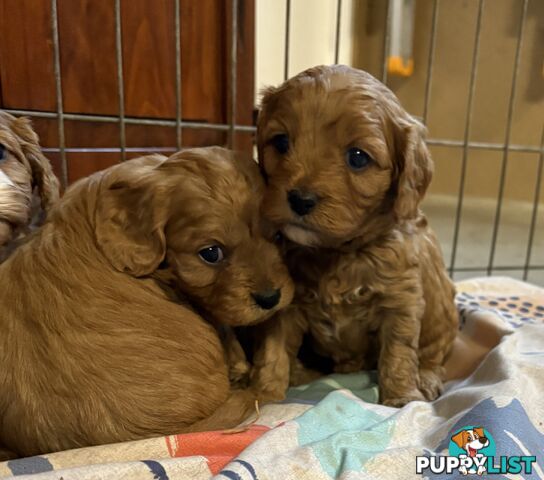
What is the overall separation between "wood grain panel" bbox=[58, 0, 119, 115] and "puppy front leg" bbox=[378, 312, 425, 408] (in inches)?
60.0

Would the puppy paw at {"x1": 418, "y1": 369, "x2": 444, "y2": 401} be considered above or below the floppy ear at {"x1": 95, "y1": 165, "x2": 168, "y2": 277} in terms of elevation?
below

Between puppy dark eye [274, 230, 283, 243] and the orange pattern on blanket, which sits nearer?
the orange pattern on blanket

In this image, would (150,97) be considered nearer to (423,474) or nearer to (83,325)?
(83,325)

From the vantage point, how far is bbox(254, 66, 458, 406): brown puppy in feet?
5.12

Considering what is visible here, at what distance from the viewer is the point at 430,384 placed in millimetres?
1949

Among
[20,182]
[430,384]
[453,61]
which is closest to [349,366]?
[430,384]

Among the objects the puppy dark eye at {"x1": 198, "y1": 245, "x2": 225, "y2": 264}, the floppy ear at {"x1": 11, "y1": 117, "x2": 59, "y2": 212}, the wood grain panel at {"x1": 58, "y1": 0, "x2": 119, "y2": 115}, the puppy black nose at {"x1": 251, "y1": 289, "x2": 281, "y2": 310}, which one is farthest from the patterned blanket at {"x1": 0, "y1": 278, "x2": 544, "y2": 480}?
the wood grain panel at {"x1": 58, "y1": 0, "x2": 119, "y2": 115}

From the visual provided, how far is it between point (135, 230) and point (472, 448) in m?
1.02

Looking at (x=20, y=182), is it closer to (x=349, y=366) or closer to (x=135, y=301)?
(x=135, y=301)

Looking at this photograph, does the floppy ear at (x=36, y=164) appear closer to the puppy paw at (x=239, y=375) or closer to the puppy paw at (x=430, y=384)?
the puppy paw at (x=239, y=375)

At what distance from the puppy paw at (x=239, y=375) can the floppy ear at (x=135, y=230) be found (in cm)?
48

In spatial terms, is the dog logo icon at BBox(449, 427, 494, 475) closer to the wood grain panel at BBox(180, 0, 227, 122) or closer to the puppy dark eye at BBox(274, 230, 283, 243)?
the puppy dark eye at BBox(274, 230, 283, 243)

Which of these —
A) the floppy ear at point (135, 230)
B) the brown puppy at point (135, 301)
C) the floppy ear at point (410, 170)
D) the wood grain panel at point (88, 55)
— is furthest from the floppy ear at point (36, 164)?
the floppy ear at point (410, 170)

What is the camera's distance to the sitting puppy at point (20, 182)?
1572mm
